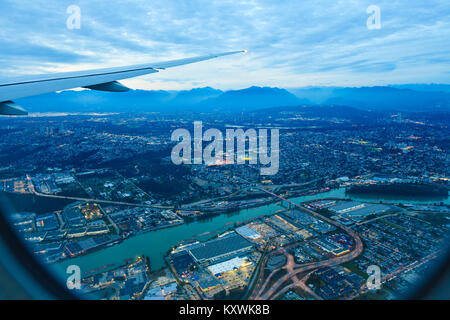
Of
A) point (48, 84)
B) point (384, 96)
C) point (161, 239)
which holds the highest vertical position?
point (384, 96)

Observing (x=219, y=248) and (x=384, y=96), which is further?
(x=384, y=96)

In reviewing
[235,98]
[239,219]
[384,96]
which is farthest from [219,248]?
[384,96]

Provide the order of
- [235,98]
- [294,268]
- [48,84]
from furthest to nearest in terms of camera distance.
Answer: [235,98] → [294,268] → [48,84]

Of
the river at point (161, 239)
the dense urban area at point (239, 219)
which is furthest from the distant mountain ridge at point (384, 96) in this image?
the river at point (161, 239)

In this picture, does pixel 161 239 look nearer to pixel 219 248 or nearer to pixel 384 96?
pixel 219 248

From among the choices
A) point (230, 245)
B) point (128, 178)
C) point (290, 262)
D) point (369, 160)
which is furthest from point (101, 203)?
point (369, 160)
